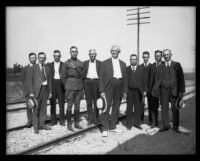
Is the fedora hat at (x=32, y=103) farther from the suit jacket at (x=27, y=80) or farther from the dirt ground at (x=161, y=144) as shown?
the dirt ground at (x=161, y=144)

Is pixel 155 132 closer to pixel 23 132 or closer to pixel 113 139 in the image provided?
pixel 113 139

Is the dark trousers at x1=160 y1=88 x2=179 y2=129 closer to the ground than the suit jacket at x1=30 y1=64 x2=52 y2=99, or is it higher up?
closer to the ground

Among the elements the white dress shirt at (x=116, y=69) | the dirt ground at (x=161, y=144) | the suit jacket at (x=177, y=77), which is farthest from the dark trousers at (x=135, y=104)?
the dirt ground at (x=161, y=144)

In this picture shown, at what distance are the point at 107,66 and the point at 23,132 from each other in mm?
3086

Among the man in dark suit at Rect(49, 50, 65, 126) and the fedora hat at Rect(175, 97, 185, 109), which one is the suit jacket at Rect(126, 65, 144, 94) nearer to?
the fedora hat at Rect(175, 97, 185, 109)

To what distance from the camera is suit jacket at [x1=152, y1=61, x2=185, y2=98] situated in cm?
827

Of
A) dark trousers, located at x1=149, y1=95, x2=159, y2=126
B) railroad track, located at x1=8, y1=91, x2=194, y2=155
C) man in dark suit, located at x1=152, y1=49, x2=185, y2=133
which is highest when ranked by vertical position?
man in dark suit, located at x1=152, y1=49, x2=185, y2=133

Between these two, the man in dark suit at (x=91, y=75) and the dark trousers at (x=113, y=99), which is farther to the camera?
the man in dark suit at (x=91, y=75)

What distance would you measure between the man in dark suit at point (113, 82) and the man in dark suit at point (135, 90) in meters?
0.34

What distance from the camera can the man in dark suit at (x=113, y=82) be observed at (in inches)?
331

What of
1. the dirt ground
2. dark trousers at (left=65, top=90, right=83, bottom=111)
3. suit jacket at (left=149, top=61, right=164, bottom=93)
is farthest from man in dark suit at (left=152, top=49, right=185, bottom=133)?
dark trousers at (left=65, top=90, right=83, bottom=111)

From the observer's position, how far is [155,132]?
8.55 meters

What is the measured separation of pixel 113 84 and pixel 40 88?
2.12 meters
